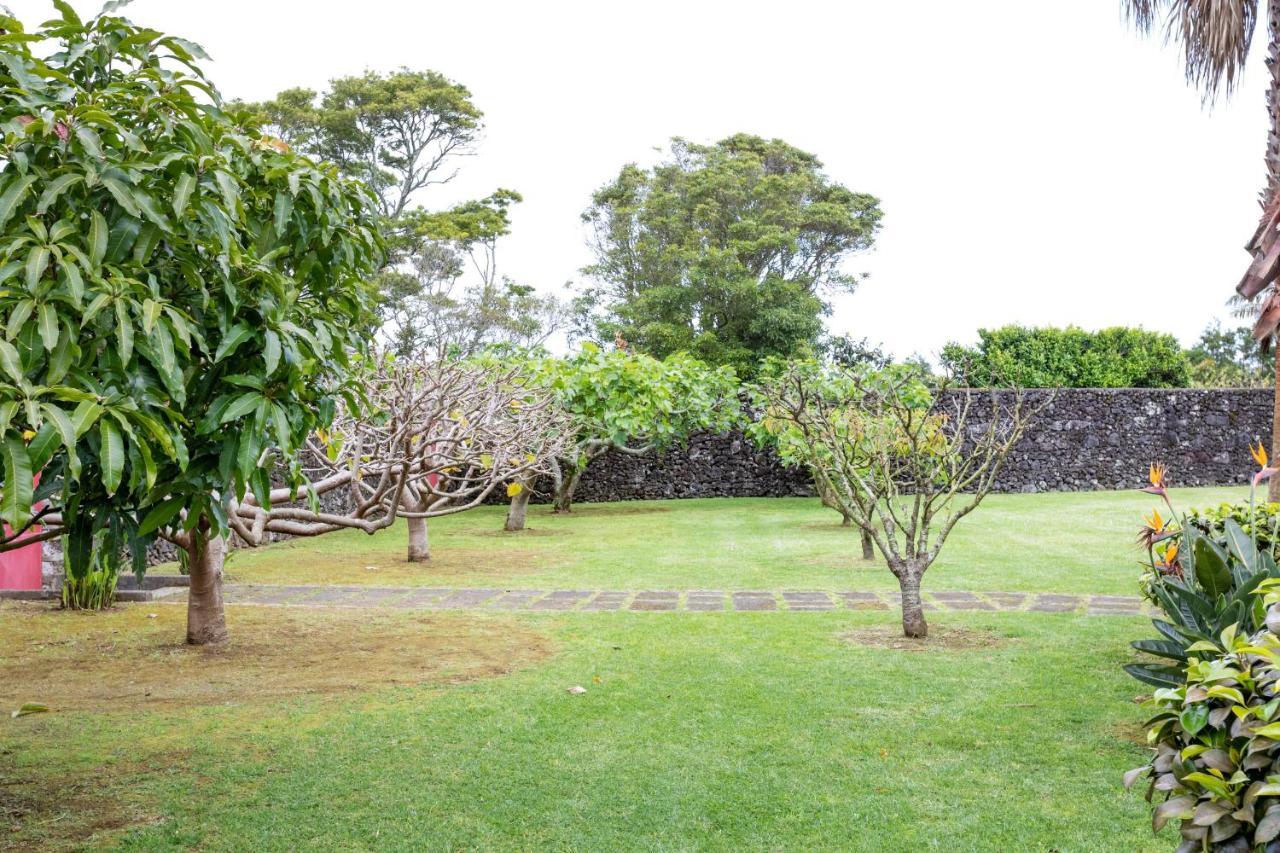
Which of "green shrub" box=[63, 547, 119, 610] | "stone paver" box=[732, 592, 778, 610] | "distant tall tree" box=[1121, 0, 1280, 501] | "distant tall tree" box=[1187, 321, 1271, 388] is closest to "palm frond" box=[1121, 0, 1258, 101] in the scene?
"distant tall tree" box=[1121, 0, 1280, 501]

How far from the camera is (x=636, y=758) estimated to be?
4.30 metres

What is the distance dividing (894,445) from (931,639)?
14.8 feet

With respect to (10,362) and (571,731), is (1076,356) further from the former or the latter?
(10,362)

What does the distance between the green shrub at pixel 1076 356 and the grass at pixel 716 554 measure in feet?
16.4

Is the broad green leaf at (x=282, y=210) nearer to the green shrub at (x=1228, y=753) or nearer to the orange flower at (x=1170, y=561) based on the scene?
the green shrub at (x=1228, y=753)

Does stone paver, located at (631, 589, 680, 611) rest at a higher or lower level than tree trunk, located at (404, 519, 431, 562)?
lower

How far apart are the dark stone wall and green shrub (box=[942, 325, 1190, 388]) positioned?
3.25 feet

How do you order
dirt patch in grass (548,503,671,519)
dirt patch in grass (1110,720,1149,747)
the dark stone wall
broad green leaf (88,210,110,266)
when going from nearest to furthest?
broad green leaf (88,210,110,266) → dirt patch in grass (1110,720,1149,747) → dirt patch in grass (548,503,671,519) → the dark stone wall

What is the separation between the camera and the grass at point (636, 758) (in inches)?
139

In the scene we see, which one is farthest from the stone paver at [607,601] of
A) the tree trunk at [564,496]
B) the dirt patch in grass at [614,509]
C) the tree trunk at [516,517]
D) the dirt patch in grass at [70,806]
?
the tree trunk at [564,496]

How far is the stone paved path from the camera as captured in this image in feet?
25.6

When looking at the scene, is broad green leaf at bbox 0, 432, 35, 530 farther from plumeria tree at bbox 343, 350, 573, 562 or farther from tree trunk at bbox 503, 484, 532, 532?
tree trunk at bbox 503, 484, 532, 532

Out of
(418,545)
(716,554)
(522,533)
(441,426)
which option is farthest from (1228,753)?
(522,533)

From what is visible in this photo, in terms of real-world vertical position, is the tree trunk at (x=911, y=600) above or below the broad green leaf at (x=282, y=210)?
below
